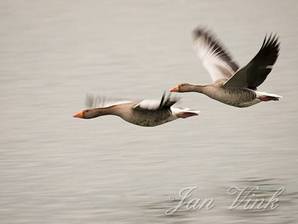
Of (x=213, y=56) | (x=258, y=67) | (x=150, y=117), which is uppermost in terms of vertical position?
(x=213, y=56)

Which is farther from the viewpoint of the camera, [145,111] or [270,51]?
[270,51]

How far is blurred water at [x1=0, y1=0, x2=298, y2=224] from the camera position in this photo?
13.5 feet

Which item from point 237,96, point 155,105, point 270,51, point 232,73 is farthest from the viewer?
point 232,73

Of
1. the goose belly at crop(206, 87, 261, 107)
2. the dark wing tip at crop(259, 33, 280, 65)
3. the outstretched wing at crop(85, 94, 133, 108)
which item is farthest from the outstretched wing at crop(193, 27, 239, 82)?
the outstretched wing at crop(85, 94, 133, 108)

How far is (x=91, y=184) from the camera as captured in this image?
431 cm

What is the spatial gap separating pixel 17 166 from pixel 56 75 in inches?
50.0

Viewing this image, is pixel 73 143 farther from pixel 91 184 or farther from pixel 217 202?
pixel 217 202

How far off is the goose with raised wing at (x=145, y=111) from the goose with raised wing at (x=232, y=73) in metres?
0.21

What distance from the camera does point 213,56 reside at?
13.3 feet

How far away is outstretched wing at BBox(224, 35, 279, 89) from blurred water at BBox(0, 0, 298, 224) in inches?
24.0

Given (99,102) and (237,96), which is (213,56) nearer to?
(237,96)

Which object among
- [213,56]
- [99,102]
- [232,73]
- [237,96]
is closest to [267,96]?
[237,96]

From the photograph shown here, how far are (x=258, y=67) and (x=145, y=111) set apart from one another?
0.49m

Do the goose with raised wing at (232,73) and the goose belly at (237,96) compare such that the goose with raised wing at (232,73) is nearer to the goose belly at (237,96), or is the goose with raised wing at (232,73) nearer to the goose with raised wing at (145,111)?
the goose belly at (237,96)
